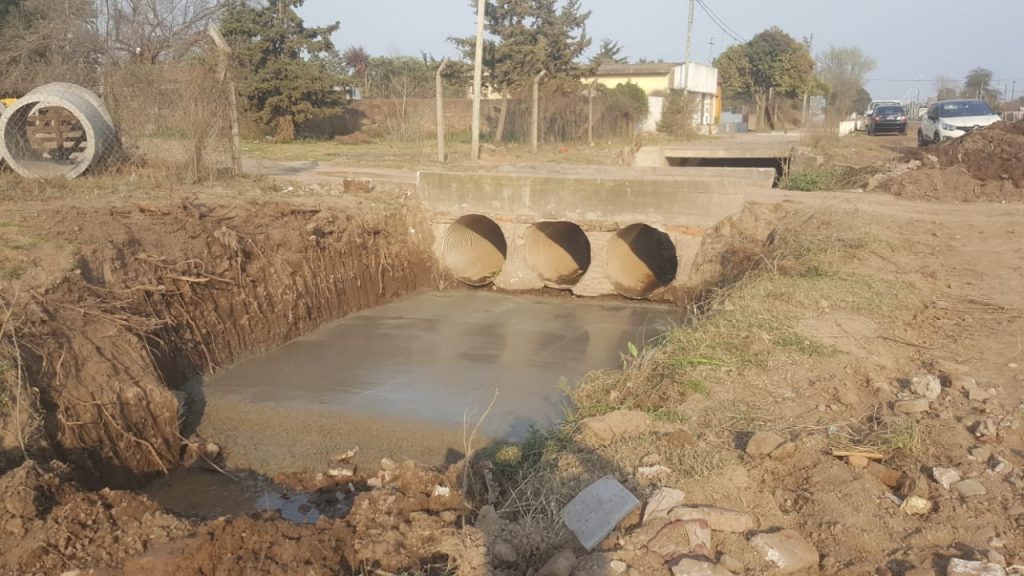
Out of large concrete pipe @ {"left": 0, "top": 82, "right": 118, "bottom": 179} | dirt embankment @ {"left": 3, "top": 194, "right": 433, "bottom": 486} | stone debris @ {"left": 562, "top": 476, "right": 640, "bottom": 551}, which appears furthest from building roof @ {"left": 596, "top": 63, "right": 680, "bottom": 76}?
stone debris @ {"left": 562, "top": 476, "right": 640, "bottom": 551}

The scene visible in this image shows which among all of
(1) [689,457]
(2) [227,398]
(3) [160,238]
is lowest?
(2) [227,398]

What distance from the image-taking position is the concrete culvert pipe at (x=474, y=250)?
44.5 ft

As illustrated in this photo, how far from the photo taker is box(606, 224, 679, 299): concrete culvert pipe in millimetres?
12953

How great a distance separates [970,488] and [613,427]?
2.12m

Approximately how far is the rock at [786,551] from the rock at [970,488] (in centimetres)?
103

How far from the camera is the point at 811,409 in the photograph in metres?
5.85

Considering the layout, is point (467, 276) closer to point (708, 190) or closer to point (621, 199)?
point (621, 199)

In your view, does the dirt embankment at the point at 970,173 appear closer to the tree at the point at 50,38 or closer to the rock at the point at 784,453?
the rock at the point at 784,453

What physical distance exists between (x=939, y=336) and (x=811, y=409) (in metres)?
2.19

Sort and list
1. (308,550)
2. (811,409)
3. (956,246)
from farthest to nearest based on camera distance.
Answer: (956,246) → (811,409) → (308,550)

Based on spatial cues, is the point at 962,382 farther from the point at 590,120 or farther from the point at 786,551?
the point at 590,120

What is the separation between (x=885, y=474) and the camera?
493 centimetres

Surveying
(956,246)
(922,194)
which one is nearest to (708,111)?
(922,194)

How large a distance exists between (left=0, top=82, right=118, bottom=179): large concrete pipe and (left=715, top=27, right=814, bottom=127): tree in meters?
40.1
